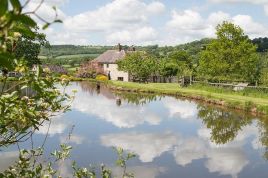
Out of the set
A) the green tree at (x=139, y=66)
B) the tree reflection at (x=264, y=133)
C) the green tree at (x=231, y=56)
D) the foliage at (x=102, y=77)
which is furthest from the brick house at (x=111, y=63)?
the tree reflection at (x=264, y=133)

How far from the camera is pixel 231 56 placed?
51.7 meters

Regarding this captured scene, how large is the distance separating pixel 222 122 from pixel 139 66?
42.2 meters

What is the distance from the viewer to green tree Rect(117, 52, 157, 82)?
7338 centimetres

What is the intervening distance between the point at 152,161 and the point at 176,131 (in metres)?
8.83

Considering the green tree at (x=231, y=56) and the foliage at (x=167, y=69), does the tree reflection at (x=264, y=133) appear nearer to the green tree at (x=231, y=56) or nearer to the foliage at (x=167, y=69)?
the green tree at (x=231, y=56)

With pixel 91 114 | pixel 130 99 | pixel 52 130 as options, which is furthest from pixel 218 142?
pixel 130 99

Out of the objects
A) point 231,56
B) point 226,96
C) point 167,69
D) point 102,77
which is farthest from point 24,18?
point 102,77

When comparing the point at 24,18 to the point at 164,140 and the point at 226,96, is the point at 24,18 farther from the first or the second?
the point at 226,96

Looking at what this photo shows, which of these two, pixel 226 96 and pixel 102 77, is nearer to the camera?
pixel 226 96

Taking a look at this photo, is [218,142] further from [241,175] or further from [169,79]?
[169,79]

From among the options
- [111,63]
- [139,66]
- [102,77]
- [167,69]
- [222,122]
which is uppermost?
[111,63]

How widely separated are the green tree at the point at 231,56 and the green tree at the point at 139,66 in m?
20.5

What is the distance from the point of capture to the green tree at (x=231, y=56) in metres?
50.9

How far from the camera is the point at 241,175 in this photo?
1875cm
